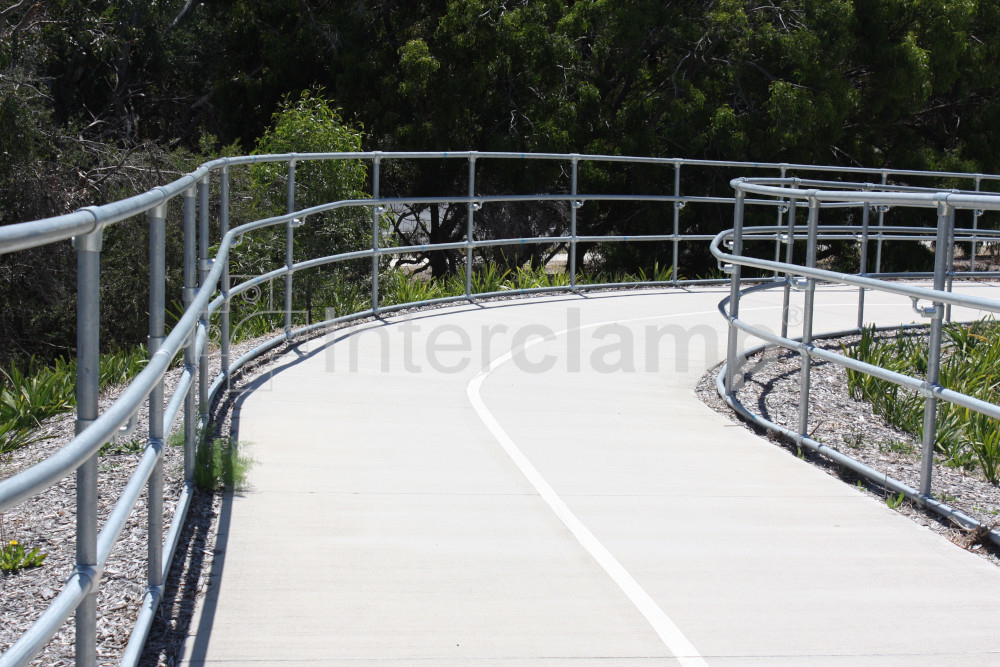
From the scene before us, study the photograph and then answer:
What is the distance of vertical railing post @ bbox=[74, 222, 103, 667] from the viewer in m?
2.67

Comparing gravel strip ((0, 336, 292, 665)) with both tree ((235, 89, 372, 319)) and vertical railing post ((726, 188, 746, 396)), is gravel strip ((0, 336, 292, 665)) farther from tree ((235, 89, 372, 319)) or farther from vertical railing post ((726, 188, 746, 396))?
tree ((235, 89, 372, 319))

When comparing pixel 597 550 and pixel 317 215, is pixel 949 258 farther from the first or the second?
pixel 597 550

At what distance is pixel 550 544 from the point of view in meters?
5.04

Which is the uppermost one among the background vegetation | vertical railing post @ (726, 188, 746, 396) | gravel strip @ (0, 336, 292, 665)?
the background vegetation

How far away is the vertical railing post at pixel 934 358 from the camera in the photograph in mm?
5680

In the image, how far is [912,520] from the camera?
5617mm

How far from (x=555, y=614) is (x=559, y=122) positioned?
16431mm

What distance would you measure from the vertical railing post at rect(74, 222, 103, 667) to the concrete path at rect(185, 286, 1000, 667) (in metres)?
1.14

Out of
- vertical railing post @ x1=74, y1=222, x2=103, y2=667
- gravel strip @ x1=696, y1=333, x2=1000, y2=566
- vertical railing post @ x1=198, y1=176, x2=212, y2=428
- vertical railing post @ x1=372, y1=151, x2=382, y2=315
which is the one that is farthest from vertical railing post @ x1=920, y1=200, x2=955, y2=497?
vertical railing post @ x1=372, y1=151, x2=382, y2=315

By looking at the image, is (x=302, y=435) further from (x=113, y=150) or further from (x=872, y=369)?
(x=113, y=150)

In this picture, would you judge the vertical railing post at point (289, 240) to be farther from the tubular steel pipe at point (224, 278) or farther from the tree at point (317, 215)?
the tree at point (317, 215)

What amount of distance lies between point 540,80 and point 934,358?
15.3 m

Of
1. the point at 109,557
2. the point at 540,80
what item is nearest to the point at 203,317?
the point at 109,557

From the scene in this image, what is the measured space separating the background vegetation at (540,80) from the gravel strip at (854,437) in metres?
10.8
